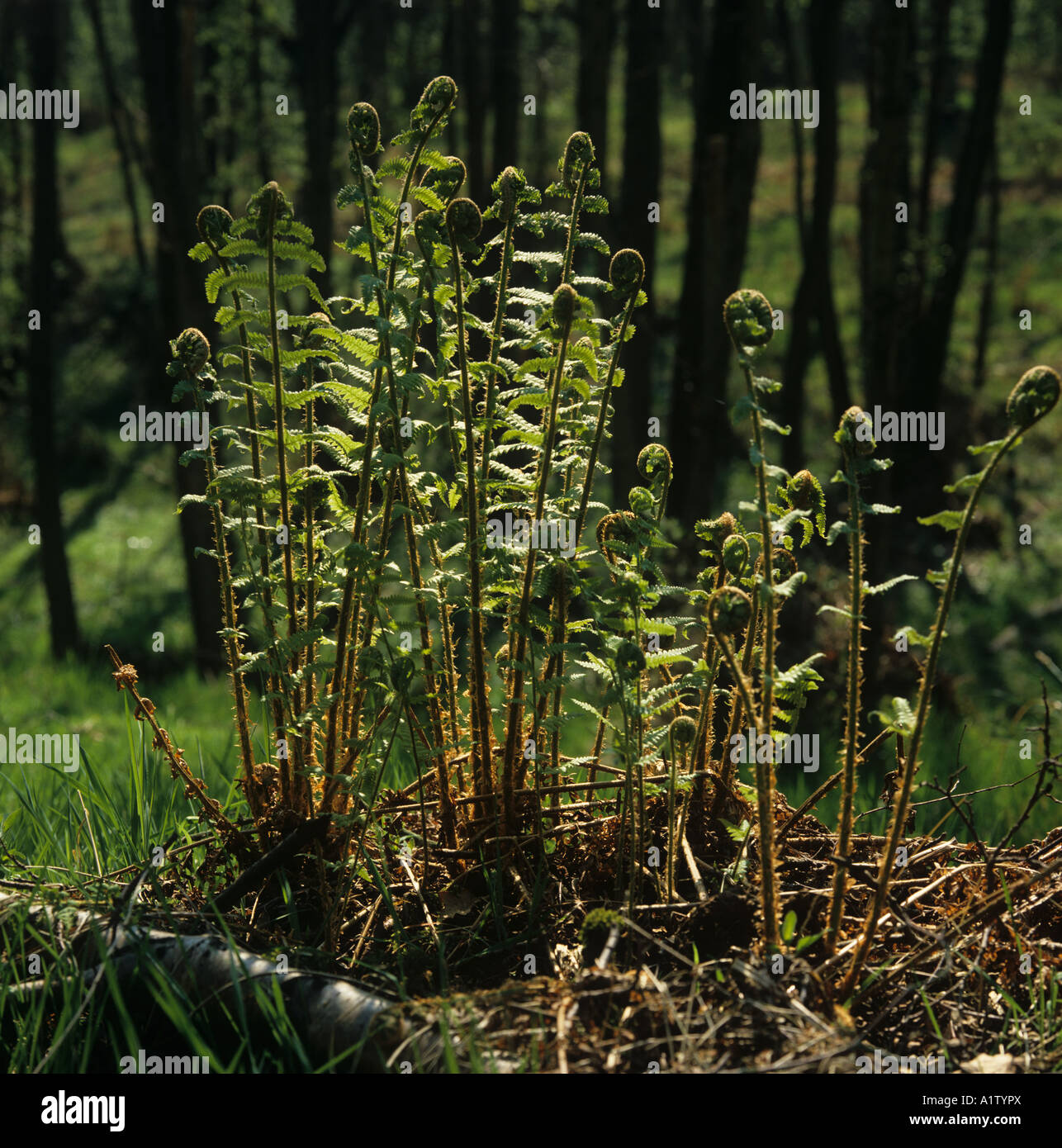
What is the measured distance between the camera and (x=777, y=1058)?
5.60ft

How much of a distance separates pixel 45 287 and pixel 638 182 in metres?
4.58

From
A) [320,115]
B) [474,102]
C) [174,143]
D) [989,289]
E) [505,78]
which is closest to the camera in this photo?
[174,143]

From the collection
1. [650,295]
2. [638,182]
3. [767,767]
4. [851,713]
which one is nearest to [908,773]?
[851,713]

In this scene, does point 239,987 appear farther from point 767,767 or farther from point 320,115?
point 320,115

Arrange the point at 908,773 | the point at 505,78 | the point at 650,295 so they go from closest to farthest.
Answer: the point at 908,773
the point at 505,78
the point at 650,295

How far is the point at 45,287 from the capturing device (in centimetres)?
778

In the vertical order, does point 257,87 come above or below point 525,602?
above

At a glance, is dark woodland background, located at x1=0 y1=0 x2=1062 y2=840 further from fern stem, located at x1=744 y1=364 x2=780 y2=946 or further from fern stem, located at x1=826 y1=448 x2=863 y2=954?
fern stem, located at x1=744 y1=364 x2=780 y2=946

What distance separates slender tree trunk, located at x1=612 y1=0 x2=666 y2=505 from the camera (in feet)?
19.6

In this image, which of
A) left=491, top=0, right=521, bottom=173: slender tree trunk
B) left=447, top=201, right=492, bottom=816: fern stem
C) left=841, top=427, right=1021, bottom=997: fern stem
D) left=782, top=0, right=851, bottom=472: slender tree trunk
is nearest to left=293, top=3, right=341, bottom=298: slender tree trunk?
left=491, top=0, right=521, bottom=173: slender tree trunk

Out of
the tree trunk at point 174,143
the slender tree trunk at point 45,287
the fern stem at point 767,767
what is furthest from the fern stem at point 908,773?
the slender tree trunk at point 45,287
